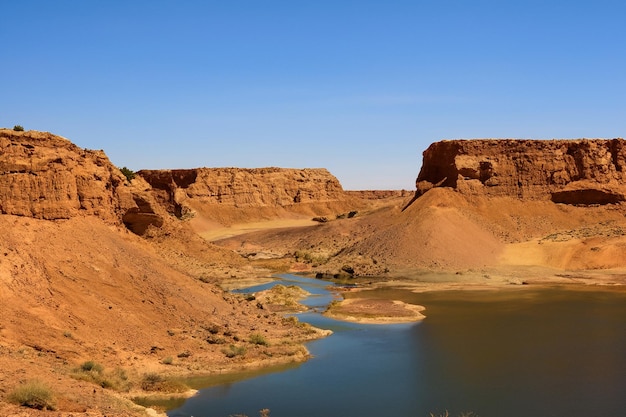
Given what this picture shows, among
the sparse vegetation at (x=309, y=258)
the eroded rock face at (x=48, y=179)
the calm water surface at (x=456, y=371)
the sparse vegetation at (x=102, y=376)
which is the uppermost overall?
the eroded rock face at (x=48, y=179)

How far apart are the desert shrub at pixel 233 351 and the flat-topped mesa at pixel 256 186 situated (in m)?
73.6

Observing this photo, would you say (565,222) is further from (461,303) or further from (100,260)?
(100,260)

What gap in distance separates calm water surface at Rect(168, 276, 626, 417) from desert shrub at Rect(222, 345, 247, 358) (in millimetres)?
1907

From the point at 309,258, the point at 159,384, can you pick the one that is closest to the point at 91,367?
the point at 159,384

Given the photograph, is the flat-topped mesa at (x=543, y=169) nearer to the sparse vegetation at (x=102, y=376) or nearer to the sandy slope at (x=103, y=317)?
the sandy slope at (x=103, y=317)

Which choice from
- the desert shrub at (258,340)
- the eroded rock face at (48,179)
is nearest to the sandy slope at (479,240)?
the desert shrub at (258,340)

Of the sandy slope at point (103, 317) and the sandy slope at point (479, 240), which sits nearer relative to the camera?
the sandy slope at point (103, 317)

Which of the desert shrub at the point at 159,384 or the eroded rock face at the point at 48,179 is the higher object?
the eroded rock face at the point at 48,179

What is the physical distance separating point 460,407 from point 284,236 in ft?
210

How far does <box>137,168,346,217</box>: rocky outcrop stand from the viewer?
108 metres

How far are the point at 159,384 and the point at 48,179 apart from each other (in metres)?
10.5

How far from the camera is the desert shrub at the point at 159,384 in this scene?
20.1 m

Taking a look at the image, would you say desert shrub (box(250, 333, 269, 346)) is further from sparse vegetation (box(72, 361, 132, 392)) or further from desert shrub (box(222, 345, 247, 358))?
sparse vegetation (box(72, 361, 132, 392))

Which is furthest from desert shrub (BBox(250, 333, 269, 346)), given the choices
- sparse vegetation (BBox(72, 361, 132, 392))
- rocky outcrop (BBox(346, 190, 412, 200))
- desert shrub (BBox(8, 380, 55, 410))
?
rocky outcrop (BBox(346, 190, 412, 200))
